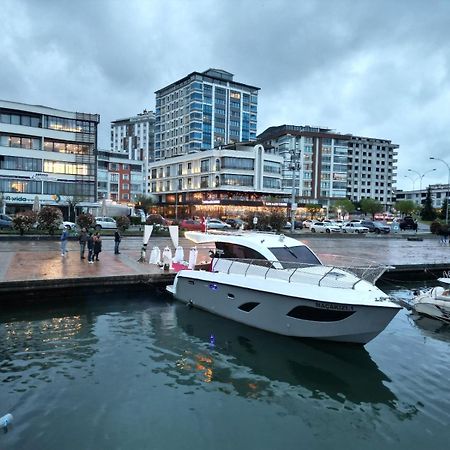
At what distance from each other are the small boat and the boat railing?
185 inches

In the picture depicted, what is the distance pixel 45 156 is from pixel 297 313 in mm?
63165

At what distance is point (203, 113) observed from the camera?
12194 centimetres

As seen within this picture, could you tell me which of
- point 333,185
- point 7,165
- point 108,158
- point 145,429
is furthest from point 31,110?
point 333,185

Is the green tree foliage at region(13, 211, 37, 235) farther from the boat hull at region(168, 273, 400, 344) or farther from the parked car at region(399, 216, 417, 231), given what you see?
the parked car at region(399, 216, 417, 231)

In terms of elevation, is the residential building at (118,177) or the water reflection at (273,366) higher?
the residential building at (118,177)

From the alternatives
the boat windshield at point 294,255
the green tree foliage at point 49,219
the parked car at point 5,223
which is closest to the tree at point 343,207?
the parked car at point 5,223

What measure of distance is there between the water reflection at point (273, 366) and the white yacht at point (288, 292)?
43 cm

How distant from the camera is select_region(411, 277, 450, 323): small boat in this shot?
1555 cm

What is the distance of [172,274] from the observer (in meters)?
19.0

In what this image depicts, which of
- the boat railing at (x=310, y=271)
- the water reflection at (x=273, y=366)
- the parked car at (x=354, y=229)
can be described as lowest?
the water reflection at (x=273, y=366)

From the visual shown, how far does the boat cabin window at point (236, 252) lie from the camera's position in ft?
47.7

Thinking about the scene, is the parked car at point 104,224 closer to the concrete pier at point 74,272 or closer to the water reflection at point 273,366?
the concrete pier at point 74,272

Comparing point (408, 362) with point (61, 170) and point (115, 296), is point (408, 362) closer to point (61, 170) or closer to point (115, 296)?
point (115, 296)

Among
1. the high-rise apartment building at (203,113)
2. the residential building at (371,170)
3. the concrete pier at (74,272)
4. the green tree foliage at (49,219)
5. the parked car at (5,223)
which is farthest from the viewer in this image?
the residential building at (371,170)
